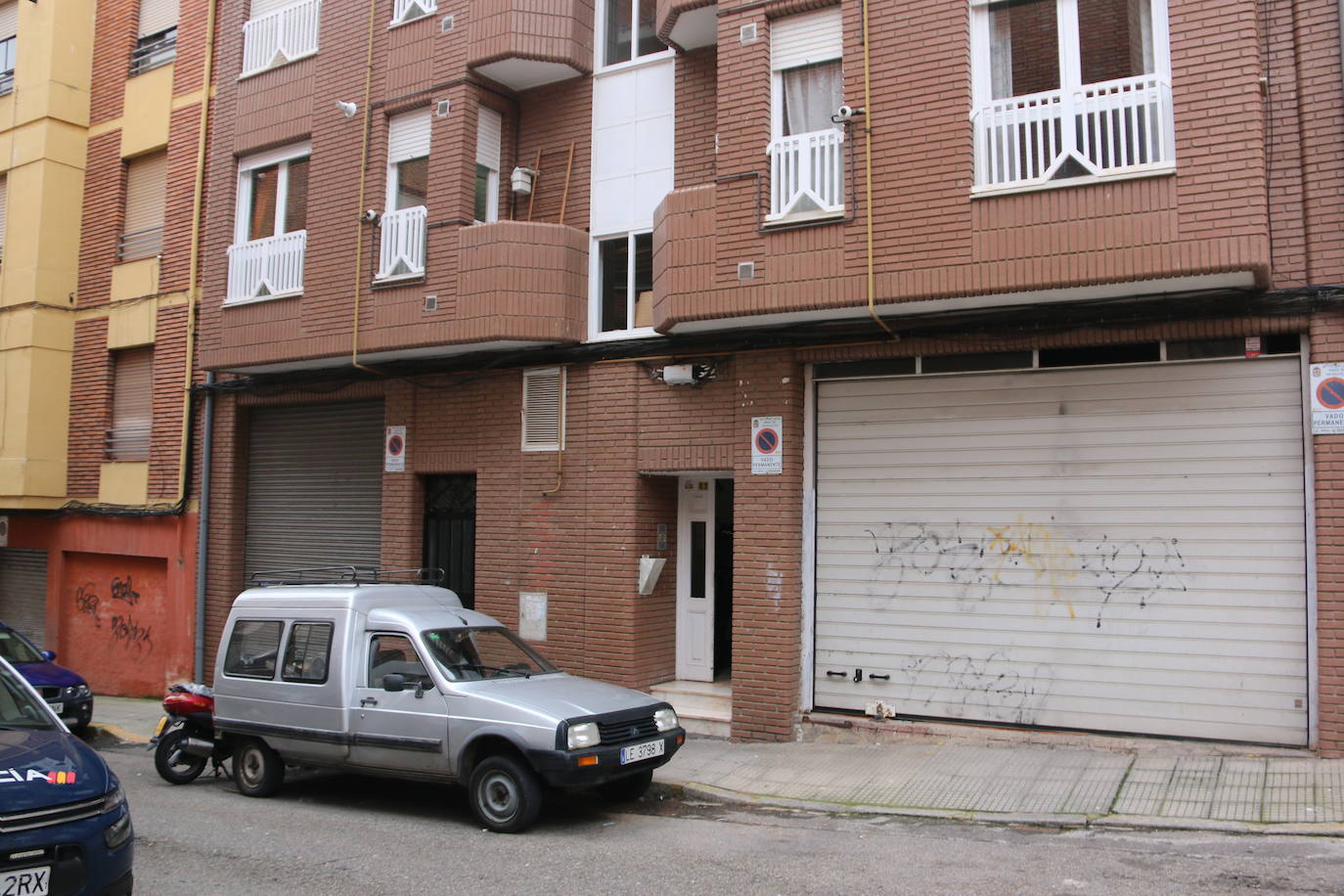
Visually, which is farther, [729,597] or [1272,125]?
[729,597]

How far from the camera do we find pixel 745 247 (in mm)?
10141

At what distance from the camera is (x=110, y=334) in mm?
16906

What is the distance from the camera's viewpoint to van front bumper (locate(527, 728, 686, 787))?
7367 millimetres

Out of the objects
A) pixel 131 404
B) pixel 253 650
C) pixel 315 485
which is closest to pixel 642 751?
pixel 253 650

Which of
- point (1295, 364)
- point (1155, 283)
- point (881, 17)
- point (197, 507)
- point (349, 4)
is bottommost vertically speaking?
point (197, 507)

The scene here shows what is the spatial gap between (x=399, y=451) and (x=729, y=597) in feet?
16.0

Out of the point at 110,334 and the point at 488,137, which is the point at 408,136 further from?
the point at 110,334

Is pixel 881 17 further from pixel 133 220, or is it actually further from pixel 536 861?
pixel 133 220

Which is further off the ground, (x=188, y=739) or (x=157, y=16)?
(x=157, y=16)

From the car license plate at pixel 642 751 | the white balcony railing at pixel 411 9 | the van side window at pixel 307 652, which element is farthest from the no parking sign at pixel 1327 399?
the white balcony railing at pixel 411 9

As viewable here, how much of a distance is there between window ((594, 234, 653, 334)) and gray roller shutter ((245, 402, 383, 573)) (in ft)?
12.8

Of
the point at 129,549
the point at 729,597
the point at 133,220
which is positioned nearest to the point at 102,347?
the point at 133,220

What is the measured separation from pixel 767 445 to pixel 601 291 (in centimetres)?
313

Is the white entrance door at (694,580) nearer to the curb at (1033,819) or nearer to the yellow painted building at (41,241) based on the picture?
the curb at (1033,819)
